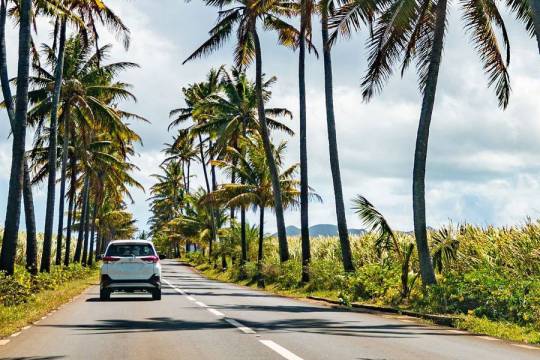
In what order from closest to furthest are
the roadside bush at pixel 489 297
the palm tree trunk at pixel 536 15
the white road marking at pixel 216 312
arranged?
the roadside bush at pixel 489 297 → the palm tree trunk at pixel 536 15 → the white road marking at pixel 216 312

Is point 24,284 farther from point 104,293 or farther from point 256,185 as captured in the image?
point 256,185

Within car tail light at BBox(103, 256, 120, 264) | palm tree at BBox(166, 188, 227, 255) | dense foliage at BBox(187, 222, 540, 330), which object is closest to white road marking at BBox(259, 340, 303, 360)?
dense foliage at BBox(187, 222, 540, 330)

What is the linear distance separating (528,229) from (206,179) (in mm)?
42863

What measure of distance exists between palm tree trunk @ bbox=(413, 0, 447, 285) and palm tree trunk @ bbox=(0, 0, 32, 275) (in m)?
10.7

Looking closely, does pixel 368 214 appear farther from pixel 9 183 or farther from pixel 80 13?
pixel 80 13

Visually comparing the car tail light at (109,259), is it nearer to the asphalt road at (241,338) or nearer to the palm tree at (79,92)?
the asphalt road at (241,338)

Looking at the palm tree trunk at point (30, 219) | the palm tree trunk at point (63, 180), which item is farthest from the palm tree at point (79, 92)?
the palm tree trunk at point (30, 219)

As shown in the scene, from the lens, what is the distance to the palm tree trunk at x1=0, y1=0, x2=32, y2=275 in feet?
60.5

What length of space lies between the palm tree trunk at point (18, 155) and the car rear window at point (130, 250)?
261 cm

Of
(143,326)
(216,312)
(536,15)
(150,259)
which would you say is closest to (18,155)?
(150,259)

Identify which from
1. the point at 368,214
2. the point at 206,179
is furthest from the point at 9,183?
the point at 206,179

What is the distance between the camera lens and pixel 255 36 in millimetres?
31875

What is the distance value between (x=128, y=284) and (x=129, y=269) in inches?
16.2

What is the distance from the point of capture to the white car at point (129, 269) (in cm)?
1875
